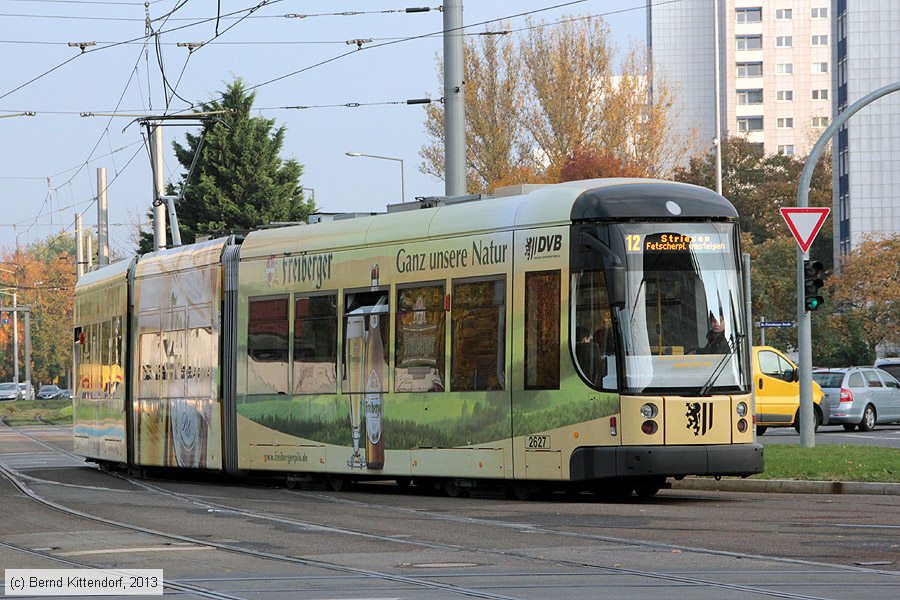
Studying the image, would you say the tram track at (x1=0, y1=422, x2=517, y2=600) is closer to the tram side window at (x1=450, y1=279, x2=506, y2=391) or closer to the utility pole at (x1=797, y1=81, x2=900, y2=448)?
the tram side window at (x1=450, y1=279, x2=506, y2=391)

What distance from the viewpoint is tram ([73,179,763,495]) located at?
1602cm

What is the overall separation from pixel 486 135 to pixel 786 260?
12.9m

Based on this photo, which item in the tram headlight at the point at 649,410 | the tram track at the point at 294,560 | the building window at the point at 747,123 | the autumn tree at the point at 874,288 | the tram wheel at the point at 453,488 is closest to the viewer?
the tram track at the point at 294,560

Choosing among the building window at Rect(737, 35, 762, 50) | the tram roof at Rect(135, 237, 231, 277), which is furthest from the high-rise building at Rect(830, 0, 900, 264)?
the tram roof at Rect(135, 237, 231, 277)

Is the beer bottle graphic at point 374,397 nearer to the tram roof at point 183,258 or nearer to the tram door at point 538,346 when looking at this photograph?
the tram door at point 538,346

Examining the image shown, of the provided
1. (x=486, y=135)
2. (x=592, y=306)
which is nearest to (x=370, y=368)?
(x=592, y=306)

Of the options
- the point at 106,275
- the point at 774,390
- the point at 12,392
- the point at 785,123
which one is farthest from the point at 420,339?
the point at 785,123

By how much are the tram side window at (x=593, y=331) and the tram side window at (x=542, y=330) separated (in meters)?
0.25

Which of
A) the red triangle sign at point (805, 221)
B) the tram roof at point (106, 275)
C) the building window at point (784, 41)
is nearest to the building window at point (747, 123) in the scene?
the building window at point (784, 41)

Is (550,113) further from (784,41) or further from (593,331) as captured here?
(784,41)

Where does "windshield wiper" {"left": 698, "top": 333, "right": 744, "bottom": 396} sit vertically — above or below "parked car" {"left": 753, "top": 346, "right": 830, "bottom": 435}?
above

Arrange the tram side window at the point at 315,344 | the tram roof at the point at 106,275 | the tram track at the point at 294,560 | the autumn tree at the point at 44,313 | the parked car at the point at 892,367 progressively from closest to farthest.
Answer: the tram track at the point at 294,560, the tram side window at the point at 315,344, the tram roof at the point at 106,275, the parked car at the point at 892,367, the autumn tree at the point at 44,313

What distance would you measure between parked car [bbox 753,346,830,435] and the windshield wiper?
1543cm

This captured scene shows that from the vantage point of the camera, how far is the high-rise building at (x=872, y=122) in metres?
79.2
